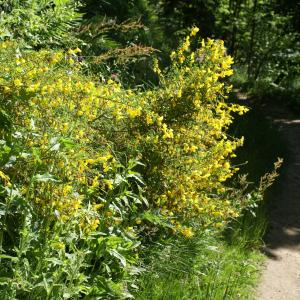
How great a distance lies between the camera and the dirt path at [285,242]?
5.23m

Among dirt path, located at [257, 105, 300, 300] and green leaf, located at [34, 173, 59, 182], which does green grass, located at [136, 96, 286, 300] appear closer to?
dirt path, located at [257, 105, 300, 300]

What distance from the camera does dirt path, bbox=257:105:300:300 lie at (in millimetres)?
5227

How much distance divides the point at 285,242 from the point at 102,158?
3.67 metres

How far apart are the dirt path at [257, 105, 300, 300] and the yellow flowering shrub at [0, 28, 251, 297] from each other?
101 cm

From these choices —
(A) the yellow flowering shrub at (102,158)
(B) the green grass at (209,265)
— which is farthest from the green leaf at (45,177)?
(B) the green grass at (209,265)

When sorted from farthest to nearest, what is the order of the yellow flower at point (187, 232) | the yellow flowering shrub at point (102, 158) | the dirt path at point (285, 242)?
the dirt path at point (285, 242), the yellow flower at point (187, 232), the yellow flowering shrub at point (102, 158)

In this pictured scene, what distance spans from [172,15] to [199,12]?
0.80 m

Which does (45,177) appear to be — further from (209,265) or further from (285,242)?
(285,242)

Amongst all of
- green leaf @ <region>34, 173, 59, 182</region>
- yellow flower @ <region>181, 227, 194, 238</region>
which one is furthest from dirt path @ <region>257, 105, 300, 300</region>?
green leaf @ <region>34, 173, 59, 182</region>

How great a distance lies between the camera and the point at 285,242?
6348mm

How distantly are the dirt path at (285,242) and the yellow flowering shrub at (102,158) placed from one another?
1.01 m

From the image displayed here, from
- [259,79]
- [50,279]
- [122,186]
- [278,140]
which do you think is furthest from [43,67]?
[259,79]

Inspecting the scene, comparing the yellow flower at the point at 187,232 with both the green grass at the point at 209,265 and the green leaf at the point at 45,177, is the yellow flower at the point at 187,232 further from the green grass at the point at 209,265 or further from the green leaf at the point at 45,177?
the green leaf at the point at 45,177

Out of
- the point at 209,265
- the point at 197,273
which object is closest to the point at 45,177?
the point at 197,273
